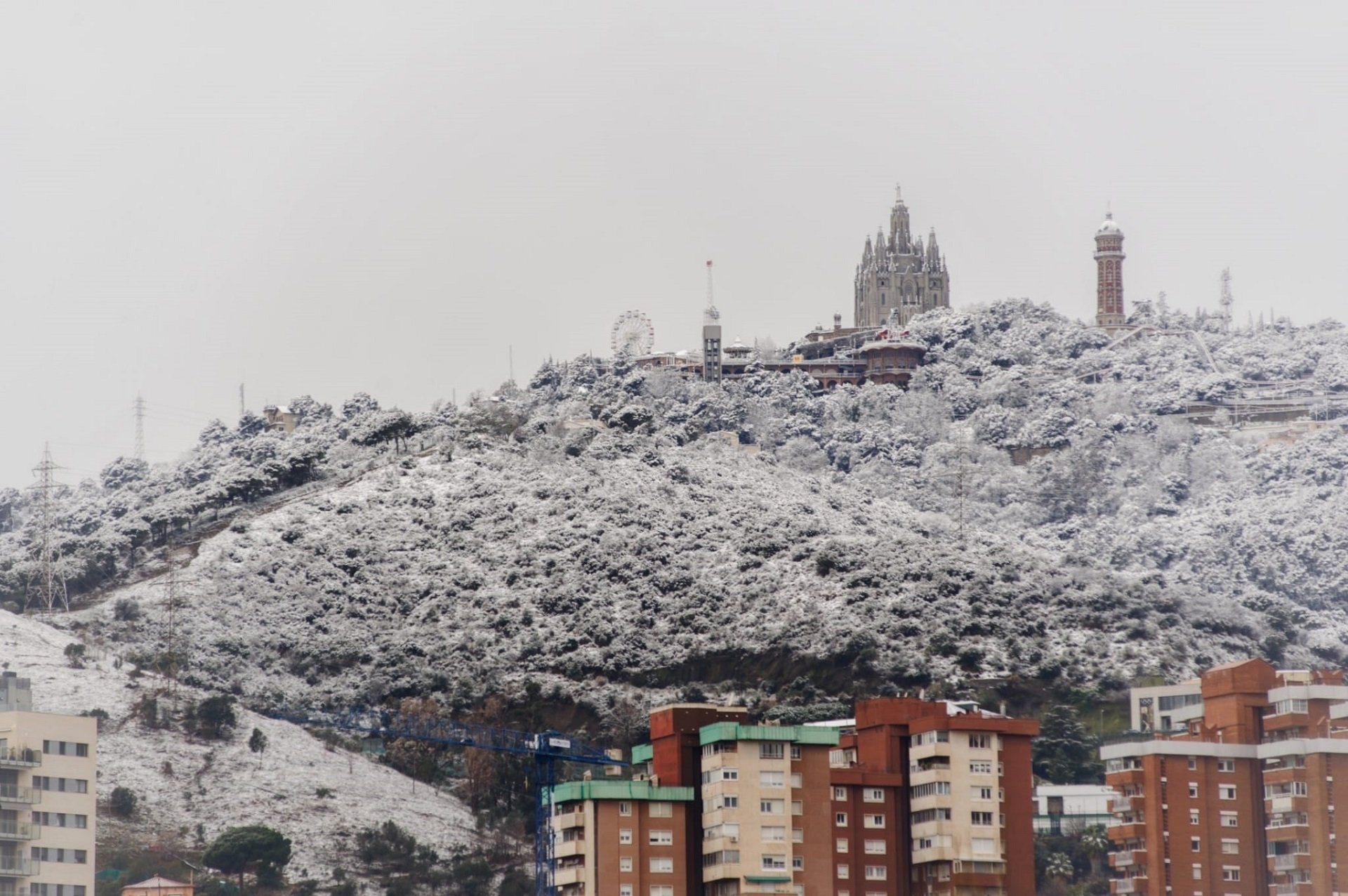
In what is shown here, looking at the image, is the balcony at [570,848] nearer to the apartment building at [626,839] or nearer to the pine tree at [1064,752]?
the apartment building at [626,839]

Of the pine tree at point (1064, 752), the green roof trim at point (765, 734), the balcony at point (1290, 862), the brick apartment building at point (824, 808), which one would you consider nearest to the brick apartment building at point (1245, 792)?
the balcony at point (1290, 862)

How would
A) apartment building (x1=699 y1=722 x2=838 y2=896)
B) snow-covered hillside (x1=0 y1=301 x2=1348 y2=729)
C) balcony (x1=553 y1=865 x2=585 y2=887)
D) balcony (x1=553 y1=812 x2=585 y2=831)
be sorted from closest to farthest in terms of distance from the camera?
apartment building (x1=699 y1=722 x2=838 y2=896) < balcony (x1=553 y1=865 x2=585 y2=887) < balcony (x1=553 y1=812 x2=585 y2=831) < snow-covered hillside (x1=0 y1=301 x2=1348 y2=729)

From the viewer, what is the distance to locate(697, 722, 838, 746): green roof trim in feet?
271

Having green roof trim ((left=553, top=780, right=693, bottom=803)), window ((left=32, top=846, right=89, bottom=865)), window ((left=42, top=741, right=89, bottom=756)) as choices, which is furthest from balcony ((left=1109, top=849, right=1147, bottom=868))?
window ((left=42, top=741, right=89, bottom=756))

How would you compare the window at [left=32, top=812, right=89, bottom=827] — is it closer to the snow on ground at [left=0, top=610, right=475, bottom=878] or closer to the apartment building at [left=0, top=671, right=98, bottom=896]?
the apartment building at [left=0, top=671, right=98, bottom=896]

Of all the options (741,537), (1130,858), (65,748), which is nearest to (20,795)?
(65,748)

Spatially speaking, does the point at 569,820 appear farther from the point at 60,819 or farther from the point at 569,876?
the point at 60,819

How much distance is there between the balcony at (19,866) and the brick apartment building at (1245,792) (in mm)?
34189

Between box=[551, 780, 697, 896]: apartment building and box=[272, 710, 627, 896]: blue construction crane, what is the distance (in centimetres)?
279

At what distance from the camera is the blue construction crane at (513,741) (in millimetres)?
95250

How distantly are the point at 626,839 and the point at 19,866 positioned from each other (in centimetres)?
1688

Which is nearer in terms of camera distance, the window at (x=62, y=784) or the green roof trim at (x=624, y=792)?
the window at (x=62, y=784)

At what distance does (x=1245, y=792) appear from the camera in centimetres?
9125

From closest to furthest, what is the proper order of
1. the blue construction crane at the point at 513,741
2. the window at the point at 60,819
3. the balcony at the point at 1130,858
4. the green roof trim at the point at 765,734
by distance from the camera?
the window at the point at 60,819 < the green roof trim at the point at 765,734 < the balcony at the point at 1130,858 < the blue construction crane at the point at 513,741
